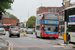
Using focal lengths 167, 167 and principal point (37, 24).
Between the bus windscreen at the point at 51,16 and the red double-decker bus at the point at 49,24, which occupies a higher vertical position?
the bus windscreen at the point at 51,16

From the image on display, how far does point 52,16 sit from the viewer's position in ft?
83.8

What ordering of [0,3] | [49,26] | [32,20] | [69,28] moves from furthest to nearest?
[32,20] → [49,26] → [69,28] → [0,3]

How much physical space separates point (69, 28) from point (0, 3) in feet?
32.8

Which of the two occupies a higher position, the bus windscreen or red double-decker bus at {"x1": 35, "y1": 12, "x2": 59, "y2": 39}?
the bus windscreen

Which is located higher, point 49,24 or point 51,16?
point 51,16

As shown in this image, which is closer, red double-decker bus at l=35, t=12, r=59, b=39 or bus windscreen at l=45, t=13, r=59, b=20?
red double-decker bus at l=35, t=12, r=59, b=39

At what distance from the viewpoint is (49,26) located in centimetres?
2533

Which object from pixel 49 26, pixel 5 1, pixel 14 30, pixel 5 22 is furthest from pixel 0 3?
pixel 5 22

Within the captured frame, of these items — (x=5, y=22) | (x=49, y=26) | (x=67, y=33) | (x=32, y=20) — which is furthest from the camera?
(x=32, y=20)

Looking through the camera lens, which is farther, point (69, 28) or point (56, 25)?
point (56, 25)

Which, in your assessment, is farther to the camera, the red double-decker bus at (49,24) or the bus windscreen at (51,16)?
the bus windscreen at (51,16)

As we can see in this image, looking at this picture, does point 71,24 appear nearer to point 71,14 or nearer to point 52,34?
point 71,14

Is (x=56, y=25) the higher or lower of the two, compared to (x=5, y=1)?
lower

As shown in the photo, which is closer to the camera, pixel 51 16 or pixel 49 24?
pixel 49 24
